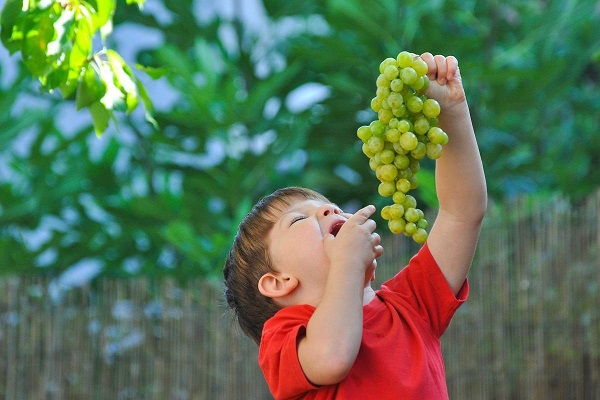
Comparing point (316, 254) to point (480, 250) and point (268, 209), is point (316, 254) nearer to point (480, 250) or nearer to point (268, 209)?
point (268, 209)

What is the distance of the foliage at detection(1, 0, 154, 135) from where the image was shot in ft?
5.64

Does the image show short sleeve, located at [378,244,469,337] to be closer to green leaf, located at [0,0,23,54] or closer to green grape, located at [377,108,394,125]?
green grape, located at [377,108,394,125]

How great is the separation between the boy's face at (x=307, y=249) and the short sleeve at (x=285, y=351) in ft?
0.12

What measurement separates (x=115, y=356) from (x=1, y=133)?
1777 millimetres

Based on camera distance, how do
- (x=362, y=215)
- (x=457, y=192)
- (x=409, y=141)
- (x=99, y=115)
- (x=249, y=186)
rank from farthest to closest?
1. (x=249, y=186)
2. (x=99, y=115)
3. (x=457, y=192)
4. (x=362, y=215)
5. (x=409, y=141)

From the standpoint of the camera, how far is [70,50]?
176 cm

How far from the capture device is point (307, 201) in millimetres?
1588

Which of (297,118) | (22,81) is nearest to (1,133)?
(22,81)

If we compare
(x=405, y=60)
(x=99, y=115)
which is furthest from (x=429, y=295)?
(x=99, y=115)

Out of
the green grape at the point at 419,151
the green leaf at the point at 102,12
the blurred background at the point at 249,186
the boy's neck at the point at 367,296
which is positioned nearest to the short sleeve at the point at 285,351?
the boy's neck at the point at 367,296

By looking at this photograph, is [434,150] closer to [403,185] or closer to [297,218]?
[403,185]

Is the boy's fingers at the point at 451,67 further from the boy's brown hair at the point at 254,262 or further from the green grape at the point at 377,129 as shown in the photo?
the boy's brown hair at the point at 254,262

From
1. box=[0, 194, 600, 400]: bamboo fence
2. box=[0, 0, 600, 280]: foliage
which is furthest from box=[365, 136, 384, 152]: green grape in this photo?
box=[0, 0, 600, 280]: foliage

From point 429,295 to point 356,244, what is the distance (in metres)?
0.23
